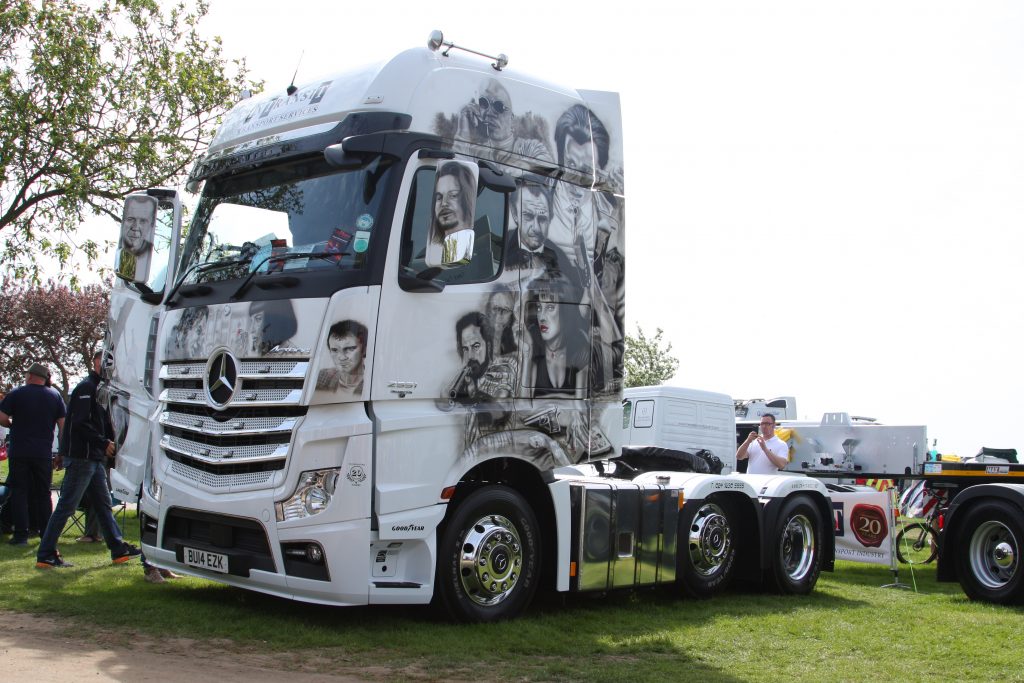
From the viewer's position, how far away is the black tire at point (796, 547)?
10.2 m

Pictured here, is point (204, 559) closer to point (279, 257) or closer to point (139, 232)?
point (279, 257)

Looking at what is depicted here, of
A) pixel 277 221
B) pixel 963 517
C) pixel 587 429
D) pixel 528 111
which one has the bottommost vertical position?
pixel 963 517

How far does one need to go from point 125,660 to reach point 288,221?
3140mm

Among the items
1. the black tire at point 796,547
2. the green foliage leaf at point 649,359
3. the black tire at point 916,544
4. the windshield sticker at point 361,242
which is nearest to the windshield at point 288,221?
the windshield sticker at point 361,242

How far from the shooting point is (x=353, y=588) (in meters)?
6.76

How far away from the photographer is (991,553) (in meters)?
10.2

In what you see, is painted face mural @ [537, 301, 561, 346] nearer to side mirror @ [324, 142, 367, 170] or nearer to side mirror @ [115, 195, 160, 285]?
side mirror @ [324, 142, 367, 170]

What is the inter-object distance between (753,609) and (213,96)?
1566 centimetres

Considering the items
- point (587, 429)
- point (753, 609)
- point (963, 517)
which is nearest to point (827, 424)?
point (963, 517)

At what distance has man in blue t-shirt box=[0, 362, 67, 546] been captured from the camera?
11.4 meters

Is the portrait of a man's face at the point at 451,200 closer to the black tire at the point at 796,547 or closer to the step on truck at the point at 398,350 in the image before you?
the step on truck at the point at 398,350

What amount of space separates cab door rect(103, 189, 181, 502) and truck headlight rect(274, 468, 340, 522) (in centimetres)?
180

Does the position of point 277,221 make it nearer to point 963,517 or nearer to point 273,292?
point 273,292

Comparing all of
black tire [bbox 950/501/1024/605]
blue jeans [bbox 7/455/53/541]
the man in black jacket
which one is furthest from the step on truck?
black tire [bbox 950/501/1024/605]
